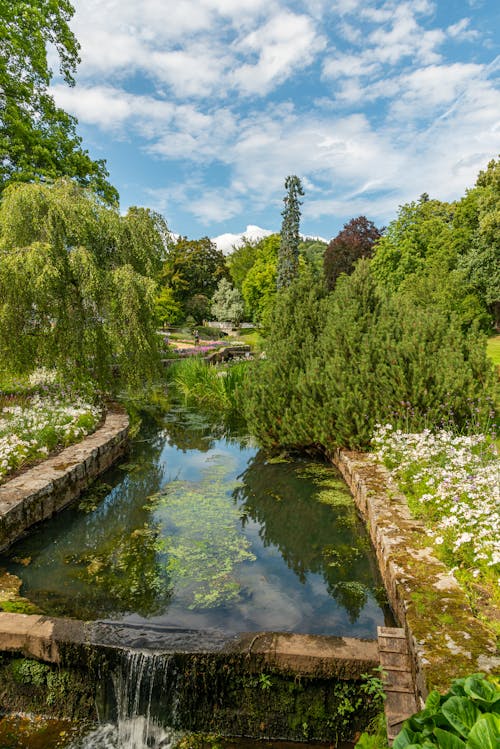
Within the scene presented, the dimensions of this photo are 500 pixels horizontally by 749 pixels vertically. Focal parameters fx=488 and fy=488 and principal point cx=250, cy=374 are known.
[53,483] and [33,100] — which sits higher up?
[33,100]

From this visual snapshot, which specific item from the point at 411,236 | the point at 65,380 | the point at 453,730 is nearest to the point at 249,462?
the point at 65,380

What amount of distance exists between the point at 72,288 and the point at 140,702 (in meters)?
8.40

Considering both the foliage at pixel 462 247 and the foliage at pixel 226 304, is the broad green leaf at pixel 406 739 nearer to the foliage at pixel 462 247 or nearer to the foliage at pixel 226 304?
the foliage at pixel 462 247

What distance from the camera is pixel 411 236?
28.0 metres

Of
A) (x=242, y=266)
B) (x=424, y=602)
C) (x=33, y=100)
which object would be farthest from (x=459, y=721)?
(x=242, y=266)

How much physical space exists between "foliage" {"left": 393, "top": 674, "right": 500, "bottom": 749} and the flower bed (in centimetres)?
625

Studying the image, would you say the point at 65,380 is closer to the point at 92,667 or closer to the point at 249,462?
the point at 249,462

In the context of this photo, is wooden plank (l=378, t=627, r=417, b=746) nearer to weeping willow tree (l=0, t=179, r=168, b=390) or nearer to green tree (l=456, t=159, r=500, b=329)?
weeping willow tree (l=0, t=179, r=168, b=390)

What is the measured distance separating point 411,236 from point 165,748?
2856cm

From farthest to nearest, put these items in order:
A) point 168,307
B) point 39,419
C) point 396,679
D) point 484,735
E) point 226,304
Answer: point 226,304 → point 168,307 → point 39,419 → point 396,679 → point 484,735

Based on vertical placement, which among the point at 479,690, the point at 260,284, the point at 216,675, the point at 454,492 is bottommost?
the point at 216,675

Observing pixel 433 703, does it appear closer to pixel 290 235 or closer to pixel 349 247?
pixel 290 235

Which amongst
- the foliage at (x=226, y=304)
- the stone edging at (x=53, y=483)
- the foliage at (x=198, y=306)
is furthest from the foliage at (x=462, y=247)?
the foliage at (x=198, y=306)

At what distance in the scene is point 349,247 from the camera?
46125 mm
